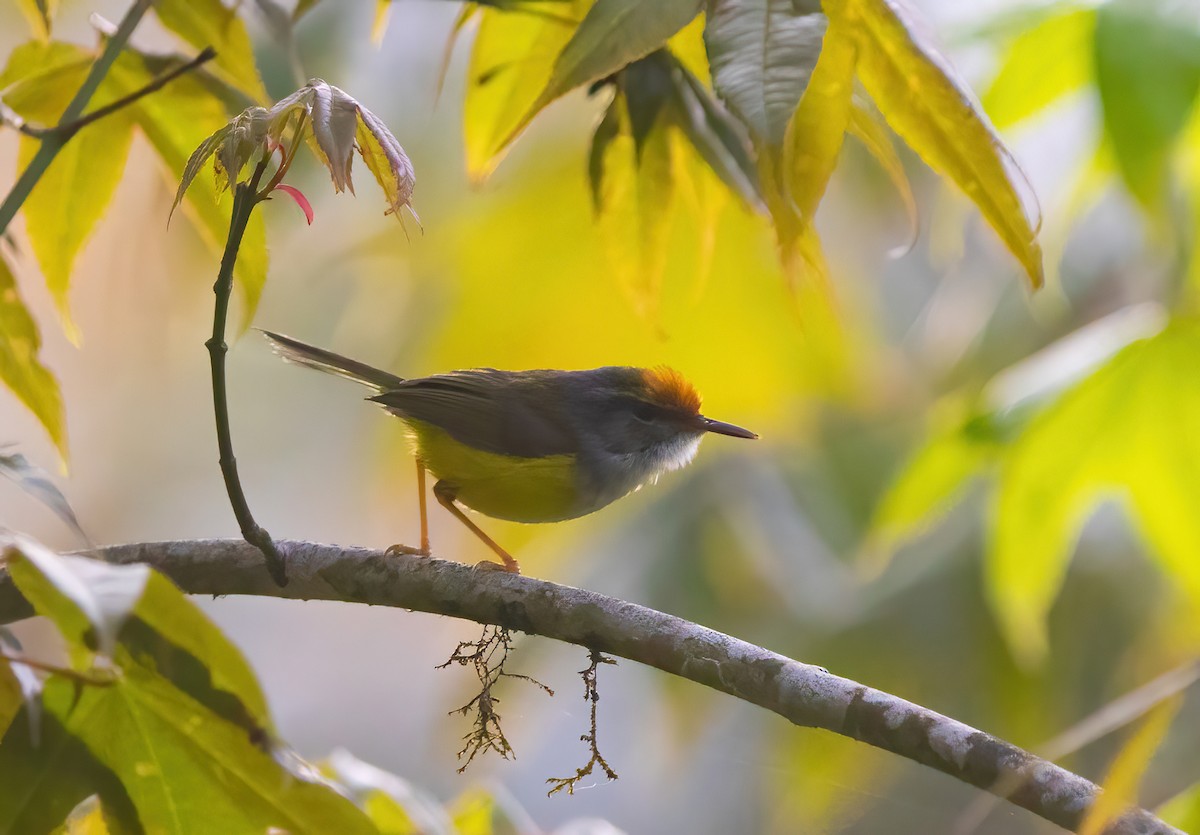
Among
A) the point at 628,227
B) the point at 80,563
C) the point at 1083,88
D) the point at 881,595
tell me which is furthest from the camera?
the point at 881,595

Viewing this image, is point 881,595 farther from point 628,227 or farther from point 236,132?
point 236,132

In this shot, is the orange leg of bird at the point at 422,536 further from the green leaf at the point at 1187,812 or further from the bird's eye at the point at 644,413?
the green leaf at the point at 1187,812

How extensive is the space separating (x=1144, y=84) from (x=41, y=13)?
57.2 inches

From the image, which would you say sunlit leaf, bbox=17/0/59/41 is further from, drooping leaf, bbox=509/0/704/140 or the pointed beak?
the pointed beak

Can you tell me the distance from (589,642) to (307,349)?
0.84 meters

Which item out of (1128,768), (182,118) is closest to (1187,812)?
(1128,768)

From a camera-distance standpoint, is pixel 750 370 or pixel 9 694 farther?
pixel 750 370

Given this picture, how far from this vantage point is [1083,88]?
2029mm

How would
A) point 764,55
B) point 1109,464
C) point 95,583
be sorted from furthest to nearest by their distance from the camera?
point 1109,464 < point 764,55 < point 95,583

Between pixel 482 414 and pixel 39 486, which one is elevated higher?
pixel 39 486

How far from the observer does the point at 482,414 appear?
73.5 inches

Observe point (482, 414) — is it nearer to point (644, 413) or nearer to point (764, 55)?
point (644, 413)

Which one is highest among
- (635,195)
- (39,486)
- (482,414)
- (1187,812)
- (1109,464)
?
(635,195)

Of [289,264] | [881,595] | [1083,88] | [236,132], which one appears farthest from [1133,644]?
[236,132]
